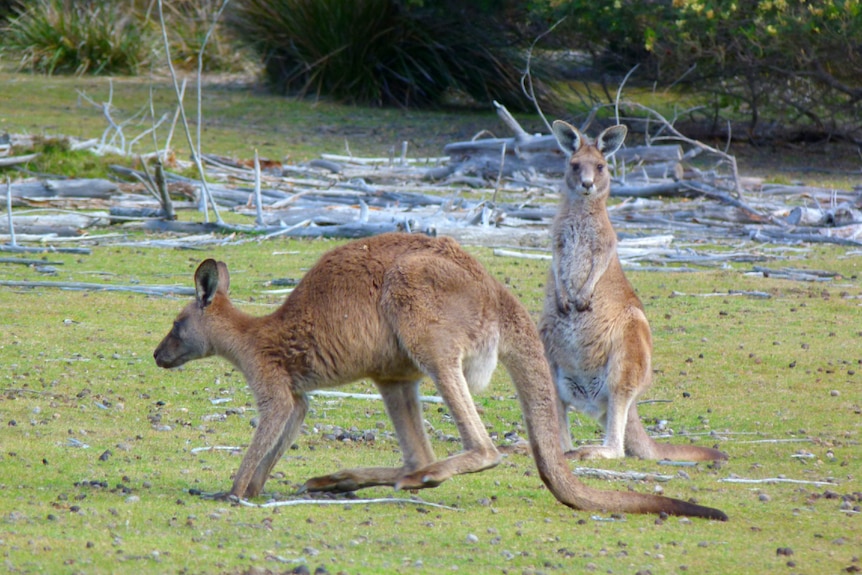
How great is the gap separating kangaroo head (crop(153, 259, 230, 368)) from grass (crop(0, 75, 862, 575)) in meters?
0.47

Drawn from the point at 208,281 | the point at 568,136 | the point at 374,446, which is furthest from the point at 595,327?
the point at 208,281

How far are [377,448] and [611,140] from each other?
270cm

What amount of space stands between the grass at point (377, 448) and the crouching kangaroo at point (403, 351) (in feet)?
0.56

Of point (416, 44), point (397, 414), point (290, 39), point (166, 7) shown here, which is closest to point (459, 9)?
point (416, 44)

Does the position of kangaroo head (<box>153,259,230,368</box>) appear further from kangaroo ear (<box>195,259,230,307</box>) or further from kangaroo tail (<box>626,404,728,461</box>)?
kangaroo tail (<box>626,404,728,461</box>)

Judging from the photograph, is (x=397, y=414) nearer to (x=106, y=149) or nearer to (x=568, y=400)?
(x=568, y=400)

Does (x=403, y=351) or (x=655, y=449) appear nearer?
(x=403, y=351)

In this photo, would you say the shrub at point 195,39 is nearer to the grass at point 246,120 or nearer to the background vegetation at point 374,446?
the grass at point 246,120

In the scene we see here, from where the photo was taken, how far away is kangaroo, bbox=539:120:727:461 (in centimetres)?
569

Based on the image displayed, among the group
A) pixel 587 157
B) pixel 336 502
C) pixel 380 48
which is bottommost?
Answer: pixel 336 502

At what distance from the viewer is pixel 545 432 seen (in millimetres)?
4402

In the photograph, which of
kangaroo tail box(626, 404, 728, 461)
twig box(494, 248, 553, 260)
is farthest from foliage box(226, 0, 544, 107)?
kangaroo tail box(626, 404, 728, 461)

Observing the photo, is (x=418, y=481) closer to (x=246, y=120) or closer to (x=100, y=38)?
(x=246, y=120)

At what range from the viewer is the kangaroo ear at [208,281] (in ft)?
15.7
